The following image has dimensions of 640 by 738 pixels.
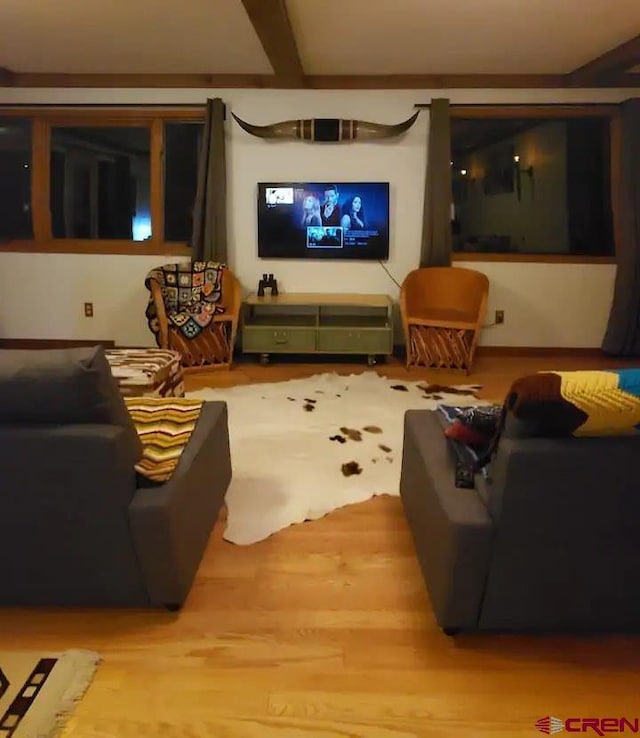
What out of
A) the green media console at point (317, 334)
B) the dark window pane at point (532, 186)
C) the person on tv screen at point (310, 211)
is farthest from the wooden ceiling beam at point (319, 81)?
the green media console at point (317, 334)

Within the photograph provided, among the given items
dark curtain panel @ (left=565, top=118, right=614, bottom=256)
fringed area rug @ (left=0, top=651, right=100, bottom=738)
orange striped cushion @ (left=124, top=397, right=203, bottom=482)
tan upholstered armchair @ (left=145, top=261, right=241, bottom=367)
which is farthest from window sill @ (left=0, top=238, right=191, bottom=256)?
fringed area rug @ (left=0, top=651, right=100, bottom=738)

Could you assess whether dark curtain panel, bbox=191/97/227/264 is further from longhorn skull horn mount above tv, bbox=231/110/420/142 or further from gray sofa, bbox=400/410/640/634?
gray sofa, bbox=400/410/640/634

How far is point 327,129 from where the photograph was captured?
17.6 feet

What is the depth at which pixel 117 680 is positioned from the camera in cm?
178

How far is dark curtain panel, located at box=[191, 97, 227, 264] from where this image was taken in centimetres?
536

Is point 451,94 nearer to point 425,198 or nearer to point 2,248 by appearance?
point 425,198

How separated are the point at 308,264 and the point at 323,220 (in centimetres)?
40

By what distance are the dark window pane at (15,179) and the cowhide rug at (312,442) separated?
8.83 feet

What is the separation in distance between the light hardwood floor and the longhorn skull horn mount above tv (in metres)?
3.96

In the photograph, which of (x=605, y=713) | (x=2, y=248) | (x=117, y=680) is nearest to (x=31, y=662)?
(x=117, y=680)

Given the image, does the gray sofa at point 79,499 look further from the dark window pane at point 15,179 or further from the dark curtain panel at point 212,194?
the dark window pane at point 15,179

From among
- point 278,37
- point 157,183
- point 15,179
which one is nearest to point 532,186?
point 278,37

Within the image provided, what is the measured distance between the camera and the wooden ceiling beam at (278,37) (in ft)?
11.1

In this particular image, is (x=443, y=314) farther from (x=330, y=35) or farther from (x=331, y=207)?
(x=330, y=35)
